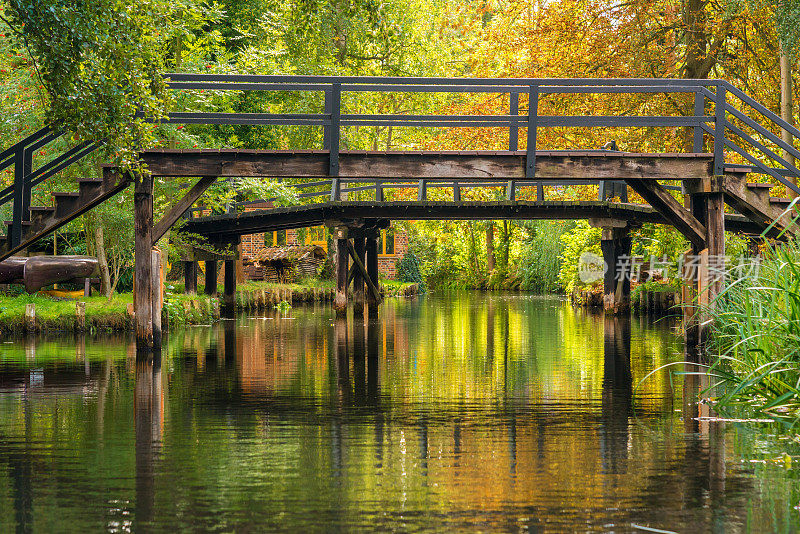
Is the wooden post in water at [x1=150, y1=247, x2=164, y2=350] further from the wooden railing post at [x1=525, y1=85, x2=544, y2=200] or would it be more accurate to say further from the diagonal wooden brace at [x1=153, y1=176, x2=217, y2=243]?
the wooden railing post at [x1=525, y1=85, x2=544, y2=200]

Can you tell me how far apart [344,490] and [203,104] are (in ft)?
56.5

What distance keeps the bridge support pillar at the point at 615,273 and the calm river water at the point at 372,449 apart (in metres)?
14.1

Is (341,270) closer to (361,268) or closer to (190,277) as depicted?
(361,268)

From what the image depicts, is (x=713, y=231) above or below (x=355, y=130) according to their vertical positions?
below

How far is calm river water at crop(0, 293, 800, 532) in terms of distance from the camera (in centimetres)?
574

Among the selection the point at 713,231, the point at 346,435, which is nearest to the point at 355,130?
the point at 713,231

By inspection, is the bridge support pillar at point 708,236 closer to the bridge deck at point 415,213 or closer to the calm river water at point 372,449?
the calm river water at point 372,449

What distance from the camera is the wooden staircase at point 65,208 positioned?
1515cm

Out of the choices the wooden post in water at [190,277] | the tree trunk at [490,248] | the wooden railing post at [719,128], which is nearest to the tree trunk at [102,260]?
the wooden post in water at [190,277]

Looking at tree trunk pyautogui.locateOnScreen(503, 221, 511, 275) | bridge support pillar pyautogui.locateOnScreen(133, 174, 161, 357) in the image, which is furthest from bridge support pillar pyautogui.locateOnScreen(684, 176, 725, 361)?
tree trunk pyautogui.locateOnScreen(503, 221, 511, 275)

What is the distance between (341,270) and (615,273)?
25.4 feet

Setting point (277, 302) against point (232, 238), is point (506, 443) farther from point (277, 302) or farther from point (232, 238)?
point (277, 302)

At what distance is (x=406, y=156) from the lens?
15.6 metres

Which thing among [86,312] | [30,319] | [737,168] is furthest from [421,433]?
[30,319]
